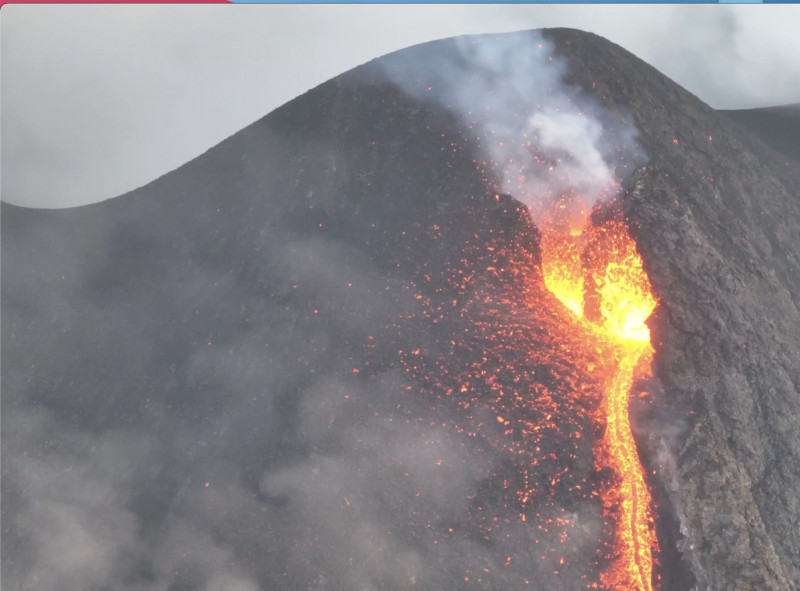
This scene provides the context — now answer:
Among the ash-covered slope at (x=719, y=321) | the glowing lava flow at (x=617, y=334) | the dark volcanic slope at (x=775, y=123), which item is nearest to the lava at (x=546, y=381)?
the glowing lava flow at (x=617, y=334)

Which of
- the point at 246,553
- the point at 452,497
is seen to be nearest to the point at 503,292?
the point at 452,497

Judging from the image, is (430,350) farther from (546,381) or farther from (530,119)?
(530,119)

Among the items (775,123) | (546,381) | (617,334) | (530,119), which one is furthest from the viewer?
(775,123)

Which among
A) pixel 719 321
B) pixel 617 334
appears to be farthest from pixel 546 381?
pixel 719 321

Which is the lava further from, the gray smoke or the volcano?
the gray smoke

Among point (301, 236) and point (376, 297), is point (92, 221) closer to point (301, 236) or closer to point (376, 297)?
point (301, 236)
